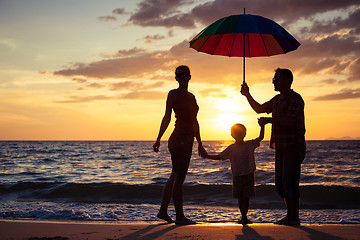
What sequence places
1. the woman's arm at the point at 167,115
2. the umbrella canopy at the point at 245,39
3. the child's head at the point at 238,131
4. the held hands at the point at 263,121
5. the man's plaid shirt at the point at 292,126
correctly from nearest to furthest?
the held hands at the point at 263,121, the man's plaid shirt at the point at 292,126, the umbrella canopy at the point at 245,39, the woman's arm at the point at 167,115, the child's head at the point at 238,131

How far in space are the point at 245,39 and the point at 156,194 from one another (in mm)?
7088

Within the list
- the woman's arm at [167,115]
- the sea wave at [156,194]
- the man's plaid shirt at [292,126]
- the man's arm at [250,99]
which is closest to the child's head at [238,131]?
→ the man's arm at [250,99]

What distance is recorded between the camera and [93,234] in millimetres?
4711

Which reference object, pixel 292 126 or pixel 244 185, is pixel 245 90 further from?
pixel 244 185

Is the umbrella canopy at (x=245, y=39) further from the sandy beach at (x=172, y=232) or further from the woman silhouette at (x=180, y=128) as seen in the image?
the sandy beach at (x=172, y=232)

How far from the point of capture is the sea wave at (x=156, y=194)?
10219mm

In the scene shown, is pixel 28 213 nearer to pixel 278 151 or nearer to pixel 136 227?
pixel 136 227

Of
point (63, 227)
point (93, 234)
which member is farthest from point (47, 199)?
point (93, 234)

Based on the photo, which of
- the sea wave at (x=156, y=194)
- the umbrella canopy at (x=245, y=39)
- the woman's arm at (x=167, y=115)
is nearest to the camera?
the umbrella canopy at (x=245, y=39)

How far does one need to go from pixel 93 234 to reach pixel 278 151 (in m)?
2.60

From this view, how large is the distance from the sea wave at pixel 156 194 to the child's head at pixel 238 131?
455cm

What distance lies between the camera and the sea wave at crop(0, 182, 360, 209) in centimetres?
1022

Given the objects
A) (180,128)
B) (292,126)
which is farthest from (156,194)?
(292,126)

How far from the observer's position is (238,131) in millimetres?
5348
